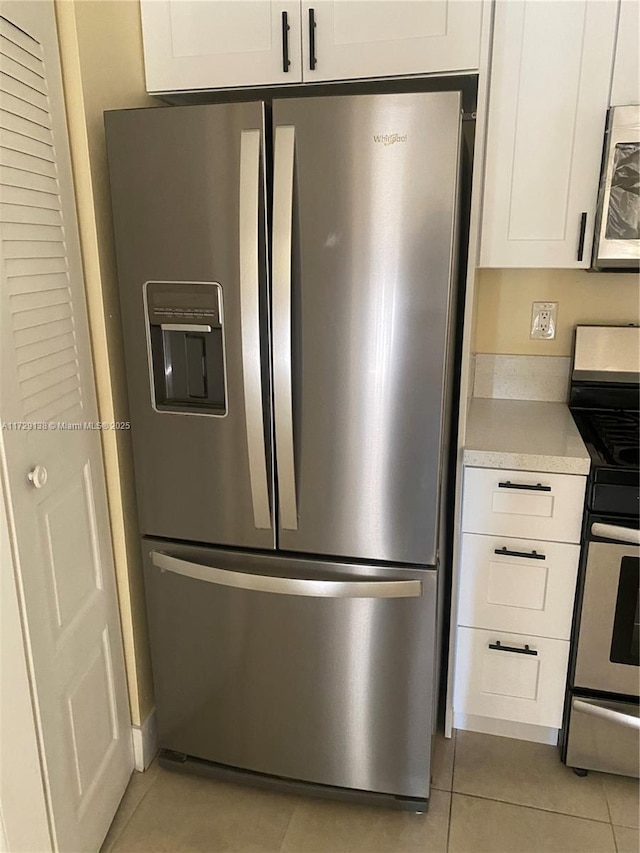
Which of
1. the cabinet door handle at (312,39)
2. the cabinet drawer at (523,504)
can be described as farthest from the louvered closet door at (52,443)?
the cabinet drawer at (523,504)

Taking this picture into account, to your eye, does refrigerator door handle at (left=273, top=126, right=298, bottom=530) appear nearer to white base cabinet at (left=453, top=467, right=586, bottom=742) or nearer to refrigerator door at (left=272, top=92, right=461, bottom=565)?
refrigerator door at (left=272, top=92, right=461, bottom=565)

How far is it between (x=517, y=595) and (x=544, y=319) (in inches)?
36.2

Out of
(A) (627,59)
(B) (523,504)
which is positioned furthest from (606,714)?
(A) (627,59)

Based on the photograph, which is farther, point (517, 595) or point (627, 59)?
point (517, 595)

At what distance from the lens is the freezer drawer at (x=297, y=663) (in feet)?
5.44

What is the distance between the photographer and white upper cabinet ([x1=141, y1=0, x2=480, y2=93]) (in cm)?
156

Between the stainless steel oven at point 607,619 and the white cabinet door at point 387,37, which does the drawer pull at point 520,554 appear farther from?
the white cabinet door at point 387,37

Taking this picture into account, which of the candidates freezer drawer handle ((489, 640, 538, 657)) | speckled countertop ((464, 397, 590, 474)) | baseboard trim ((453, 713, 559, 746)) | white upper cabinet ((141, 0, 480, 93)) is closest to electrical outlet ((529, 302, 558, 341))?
speckled countertop ((464, 397, 590, 474))

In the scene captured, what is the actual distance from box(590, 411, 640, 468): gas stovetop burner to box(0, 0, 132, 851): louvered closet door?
133 cm

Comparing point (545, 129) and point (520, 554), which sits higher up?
point (545, 129)

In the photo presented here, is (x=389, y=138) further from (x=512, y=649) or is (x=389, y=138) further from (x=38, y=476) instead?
(x=512, y=649)

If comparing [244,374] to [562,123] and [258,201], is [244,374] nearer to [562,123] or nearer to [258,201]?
[258,201]

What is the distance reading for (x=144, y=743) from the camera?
1974mm

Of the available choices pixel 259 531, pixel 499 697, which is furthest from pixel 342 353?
pixel 499 697
